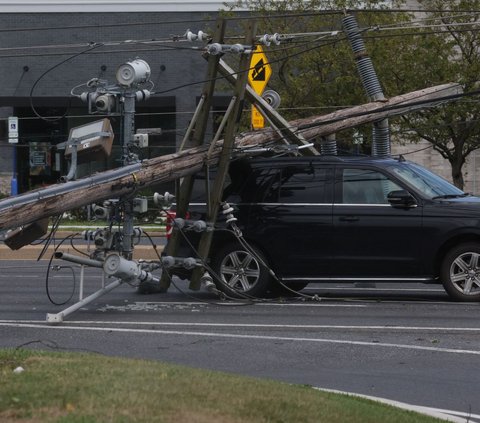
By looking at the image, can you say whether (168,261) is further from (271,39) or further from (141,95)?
(271,39)

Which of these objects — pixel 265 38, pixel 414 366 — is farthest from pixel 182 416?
pixel 265 38

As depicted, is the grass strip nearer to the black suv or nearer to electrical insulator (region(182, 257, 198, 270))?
electrical insulator (region(182, 257, 198, 270))

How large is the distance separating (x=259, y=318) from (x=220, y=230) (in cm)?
187

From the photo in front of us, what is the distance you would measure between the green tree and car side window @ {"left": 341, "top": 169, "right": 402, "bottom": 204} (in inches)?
474

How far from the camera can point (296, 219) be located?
13.0 meters

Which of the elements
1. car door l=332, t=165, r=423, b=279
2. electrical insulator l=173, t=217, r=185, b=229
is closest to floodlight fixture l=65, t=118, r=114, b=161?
electrical insulator l=173, t=217, r=185, b=229

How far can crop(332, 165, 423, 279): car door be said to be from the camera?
41.5 ft

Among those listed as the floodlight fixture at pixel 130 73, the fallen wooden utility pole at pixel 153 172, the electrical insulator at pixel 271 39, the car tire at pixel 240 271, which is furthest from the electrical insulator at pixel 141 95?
the car tire at pixel 240 271

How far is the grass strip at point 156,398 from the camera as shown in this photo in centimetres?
554

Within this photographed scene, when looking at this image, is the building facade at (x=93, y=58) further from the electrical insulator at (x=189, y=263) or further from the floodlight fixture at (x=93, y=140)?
the floodlight fixture at (x=93, y=140)

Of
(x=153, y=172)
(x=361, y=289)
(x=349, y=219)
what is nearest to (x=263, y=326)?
(x=349, y=219)

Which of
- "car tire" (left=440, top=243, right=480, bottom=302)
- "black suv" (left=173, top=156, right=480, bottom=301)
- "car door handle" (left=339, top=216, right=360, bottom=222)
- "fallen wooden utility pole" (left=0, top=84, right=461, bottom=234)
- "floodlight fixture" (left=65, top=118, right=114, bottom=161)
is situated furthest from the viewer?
"car door handle" (left=339, top=216, right=360, bottom=222)

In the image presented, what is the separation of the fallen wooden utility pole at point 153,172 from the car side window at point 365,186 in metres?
1.35

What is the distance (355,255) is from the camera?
12.8 metres
